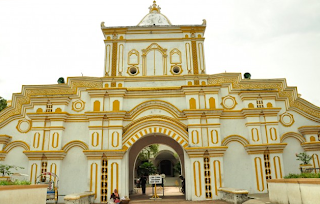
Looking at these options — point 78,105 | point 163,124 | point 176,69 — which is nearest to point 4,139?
point 78,105

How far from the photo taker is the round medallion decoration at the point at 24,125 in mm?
15320

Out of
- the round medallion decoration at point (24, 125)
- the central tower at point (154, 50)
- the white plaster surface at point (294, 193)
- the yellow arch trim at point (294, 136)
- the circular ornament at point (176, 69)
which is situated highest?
the central tower at point (154, 50)

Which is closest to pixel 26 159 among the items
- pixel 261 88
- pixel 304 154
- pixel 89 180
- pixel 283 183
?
pixel 89 180

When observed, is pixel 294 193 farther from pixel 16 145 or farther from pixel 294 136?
pixel 16 145

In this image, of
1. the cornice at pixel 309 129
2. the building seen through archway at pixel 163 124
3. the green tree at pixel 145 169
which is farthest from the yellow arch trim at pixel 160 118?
the green tree at pixel 145 169

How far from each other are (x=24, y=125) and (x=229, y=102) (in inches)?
461

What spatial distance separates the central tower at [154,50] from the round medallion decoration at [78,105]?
7.48 feet

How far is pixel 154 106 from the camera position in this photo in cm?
1495

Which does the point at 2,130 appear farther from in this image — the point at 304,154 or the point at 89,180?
the point at 304,154

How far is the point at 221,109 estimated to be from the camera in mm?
14602

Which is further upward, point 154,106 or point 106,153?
point 154,106

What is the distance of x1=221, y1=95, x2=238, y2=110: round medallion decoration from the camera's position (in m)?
15.4

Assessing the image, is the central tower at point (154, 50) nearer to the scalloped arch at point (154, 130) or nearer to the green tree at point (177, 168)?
the scalloped arch at point (154, 130)

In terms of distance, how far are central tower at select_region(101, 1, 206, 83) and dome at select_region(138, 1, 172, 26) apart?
1189 mm
